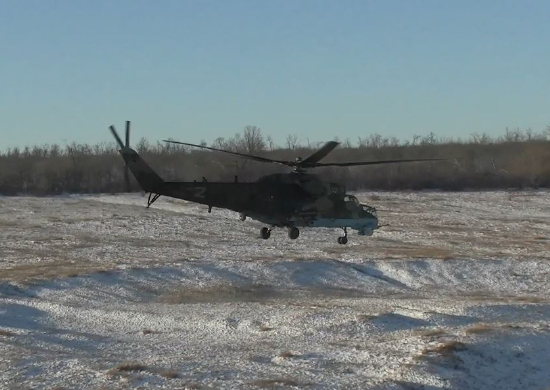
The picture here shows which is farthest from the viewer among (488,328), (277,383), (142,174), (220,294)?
(220,294)

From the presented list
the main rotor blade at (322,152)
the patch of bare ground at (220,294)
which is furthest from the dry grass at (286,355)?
the patch of bare ground at (220,294)

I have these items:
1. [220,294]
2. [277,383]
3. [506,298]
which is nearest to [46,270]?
[220,294]

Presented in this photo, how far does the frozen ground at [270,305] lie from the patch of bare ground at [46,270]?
16cm

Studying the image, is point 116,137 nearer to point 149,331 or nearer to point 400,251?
point 149,331

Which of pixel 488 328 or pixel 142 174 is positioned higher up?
pixel 142 174

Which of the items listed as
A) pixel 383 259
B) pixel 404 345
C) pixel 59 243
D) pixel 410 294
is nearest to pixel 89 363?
pixel 404 345

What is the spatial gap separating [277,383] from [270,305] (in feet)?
44.8

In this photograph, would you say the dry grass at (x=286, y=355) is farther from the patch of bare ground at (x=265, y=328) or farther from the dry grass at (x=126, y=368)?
the patch of bare ground at (x=265, y=328)

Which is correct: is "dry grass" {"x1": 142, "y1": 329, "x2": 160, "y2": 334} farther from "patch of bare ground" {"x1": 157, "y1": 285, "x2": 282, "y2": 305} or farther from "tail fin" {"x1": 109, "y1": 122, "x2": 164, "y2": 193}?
"patch of bare ground" {"x1": 157, "y1": 285, "x2": 282, "y2": 305}

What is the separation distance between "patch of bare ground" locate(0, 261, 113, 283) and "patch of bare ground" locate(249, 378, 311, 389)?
2129 cm

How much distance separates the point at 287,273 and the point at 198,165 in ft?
136

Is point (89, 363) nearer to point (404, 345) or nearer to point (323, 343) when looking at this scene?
point (323, 343)

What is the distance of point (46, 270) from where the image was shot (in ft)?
153

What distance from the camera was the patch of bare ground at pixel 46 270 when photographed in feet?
143
